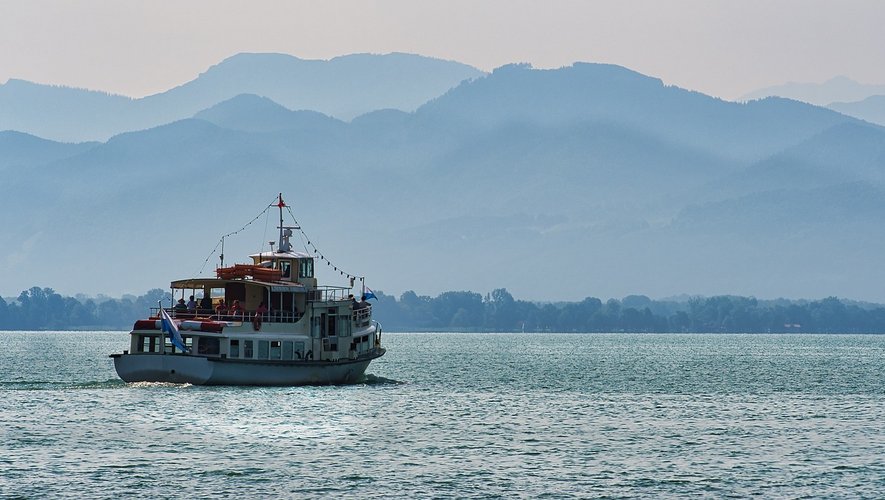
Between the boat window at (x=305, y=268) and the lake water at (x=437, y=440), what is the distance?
828 cm

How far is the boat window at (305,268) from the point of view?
9556cm

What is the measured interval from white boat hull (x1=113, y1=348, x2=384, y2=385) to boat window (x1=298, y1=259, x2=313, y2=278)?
8258 mm

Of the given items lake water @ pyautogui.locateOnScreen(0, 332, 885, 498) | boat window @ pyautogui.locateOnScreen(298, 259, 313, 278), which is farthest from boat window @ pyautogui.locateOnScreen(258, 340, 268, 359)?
boat window @ pyautogui.locateOnScreen(298, 259, 313, 278)

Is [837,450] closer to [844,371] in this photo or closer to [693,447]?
[693,447]

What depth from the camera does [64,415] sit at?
2975 inches

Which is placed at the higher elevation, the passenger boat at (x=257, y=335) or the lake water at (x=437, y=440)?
the passenger boat at (x=257, y=335)

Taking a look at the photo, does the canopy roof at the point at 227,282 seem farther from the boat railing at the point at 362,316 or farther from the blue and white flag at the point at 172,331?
the boat railing at the point at 362,316

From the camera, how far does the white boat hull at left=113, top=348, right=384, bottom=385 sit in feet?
283

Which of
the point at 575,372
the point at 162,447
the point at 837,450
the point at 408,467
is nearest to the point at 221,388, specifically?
the point at 162,447

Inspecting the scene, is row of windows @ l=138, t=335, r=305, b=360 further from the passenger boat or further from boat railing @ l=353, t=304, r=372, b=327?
boat railing @ l=353, t=304, r=372, b=327

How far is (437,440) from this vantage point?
6700 centimetres

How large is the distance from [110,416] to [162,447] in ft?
39.5

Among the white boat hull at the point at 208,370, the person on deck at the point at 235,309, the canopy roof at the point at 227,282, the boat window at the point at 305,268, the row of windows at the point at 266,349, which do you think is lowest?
the white boat hull at the point at 208,370

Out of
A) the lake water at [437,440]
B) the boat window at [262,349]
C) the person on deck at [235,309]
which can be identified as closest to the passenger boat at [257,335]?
the boat window at [262,349]
